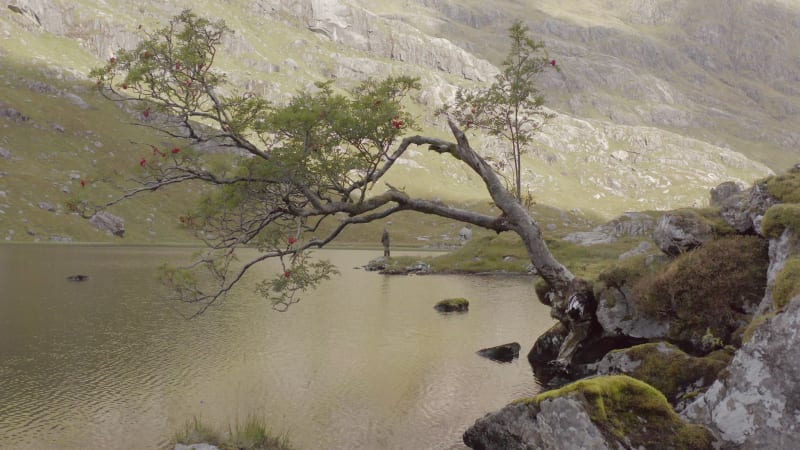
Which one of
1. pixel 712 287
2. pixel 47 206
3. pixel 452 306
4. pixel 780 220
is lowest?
pixel 452 306

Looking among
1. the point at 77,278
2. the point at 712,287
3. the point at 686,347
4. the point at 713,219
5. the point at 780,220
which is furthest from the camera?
the point at 77,278

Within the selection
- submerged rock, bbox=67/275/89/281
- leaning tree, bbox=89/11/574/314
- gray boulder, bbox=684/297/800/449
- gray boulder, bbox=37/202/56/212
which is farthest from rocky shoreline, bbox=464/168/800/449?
gray boulder, bbox=37/202/56/212

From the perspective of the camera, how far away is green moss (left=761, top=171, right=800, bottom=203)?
804 inches

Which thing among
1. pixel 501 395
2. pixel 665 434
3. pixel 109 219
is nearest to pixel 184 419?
pixel 501 395

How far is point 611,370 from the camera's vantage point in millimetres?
22406

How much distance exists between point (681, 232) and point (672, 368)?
27.7 feet

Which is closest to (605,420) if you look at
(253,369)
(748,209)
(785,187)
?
(785,187)

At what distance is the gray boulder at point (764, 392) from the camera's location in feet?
41.5

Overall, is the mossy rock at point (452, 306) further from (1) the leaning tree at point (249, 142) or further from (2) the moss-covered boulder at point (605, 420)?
(2) the moss-covered boulder at point (605, 420)

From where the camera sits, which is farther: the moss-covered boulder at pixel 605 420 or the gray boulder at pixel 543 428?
the gray boulder at pixel 543 428

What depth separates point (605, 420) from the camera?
14.1 m

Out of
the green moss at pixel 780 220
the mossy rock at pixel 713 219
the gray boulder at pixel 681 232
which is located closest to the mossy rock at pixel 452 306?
the gray boulder at pixel 681 232

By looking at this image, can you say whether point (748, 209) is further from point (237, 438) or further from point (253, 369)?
point (253, 369)

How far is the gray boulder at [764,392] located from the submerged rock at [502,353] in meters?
18.0
